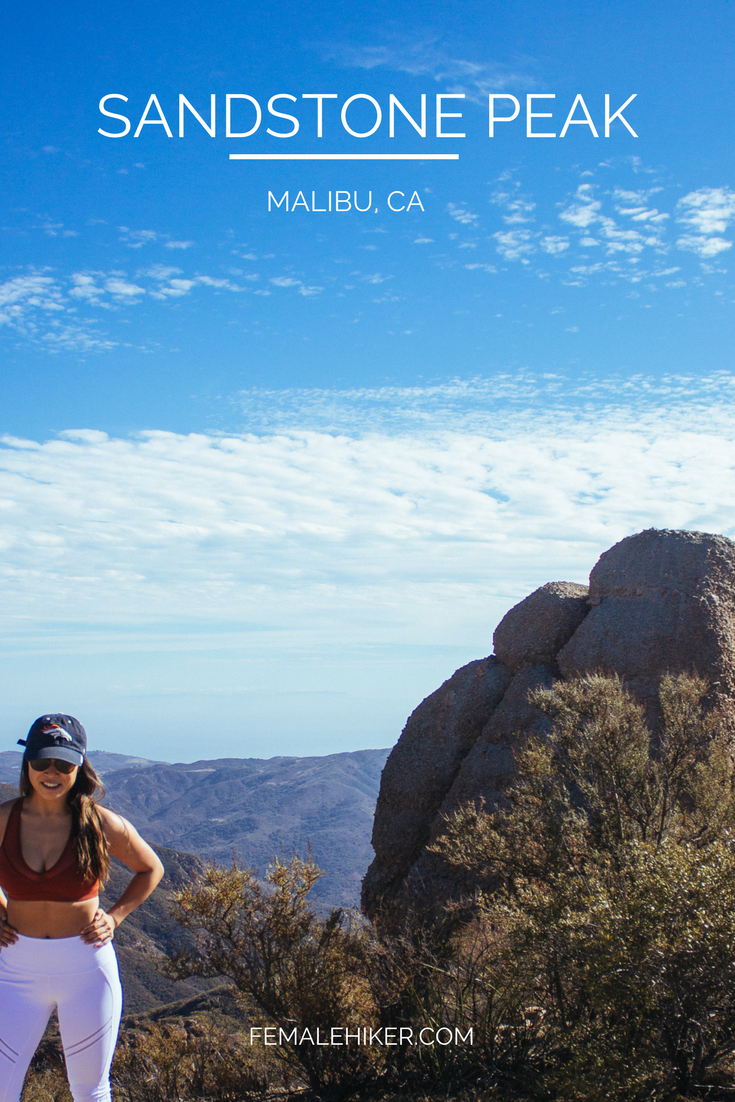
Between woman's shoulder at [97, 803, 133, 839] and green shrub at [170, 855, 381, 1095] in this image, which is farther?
green shrub at [170, 855, 381, 1095]

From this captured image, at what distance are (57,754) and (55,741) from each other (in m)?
0.10

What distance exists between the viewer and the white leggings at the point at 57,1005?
13.0 ft

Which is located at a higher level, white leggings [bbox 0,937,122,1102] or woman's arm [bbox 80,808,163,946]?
woman's arm [bbox 80,808,163,946]

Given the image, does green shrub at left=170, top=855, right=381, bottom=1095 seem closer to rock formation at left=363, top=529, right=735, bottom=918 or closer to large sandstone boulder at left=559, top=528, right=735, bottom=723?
rock formation at left=363, top=529, right=735, bottom=918

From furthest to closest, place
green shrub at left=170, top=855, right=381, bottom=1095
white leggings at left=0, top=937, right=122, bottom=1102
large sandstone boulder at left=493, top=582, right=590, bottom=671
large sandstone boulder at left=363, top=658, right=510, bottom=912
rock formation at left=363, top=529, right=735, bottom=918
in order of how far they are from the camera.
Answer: large sandstone boulder at left=493, top=582, right=590, bottom=671, large sandstone boulder at left=363, top=658, right=510, bottom=912, rock formation at left=363, top=529, right=735, bottom=918, green shrub at left=170, top=855, right=381, bottom=1095, white leggings at left=0, top=937, right=122, bottom=1102

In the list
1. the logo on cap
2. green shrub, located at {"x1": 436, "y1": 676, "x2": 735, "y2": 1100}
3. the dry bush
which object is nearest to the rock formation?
green shrub, located at {"x1": 436, "y1": 676, "x2": 735, "y2": 1100}

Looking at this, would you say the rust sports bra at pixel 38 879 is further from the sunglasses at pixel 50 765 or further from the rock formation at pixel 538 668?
the rock formation at pixel 538 668

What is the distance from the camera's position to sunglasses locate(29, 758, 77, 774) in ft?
13.8

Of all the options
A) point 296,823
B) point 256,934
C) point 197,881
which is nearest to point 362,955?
point 256,934

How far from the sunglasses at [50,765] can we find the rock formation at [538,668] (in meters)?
10.9

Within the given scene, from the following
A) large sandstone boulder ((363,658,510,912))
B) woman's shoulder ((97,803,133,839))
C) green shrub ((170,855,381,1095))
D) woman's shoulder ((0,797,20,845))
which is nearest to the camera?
woman's shoulder ((0,797,20,845))

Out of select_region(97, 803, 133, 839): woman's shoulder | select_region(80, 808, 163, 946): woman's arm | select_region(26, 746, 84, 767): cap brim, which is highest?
select_region(26, 746, 84, 767): cap brim

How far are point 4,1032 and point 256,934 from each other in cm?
625

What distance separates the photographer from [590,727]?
1021cm
